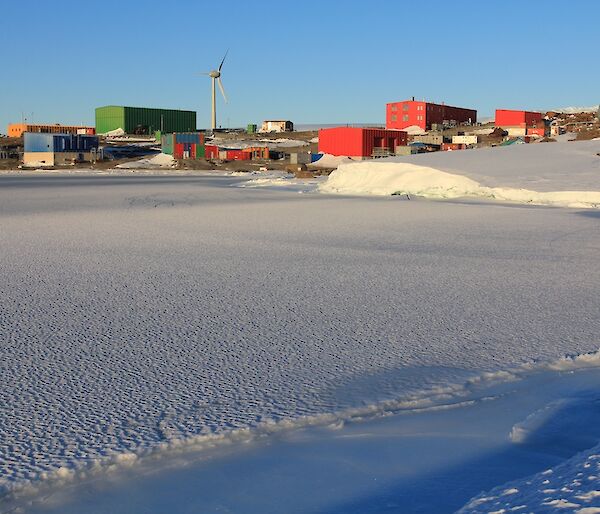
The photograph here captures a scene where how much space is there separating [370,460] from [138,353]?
177cm

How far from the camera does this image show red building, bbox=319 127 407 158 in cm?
5159

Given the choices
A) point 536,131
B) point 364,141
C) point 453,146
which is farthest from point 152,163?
point 536,131

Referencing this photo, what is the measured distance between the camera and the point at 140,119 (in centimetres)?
9844

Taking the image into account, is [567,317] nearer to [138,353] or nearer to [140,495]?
[138,353]

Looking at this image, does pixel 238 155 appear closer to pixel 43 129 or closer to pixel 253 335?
pixel 43 129

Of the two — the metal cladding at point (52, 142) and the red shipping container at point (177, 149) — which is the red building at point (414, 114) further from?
the metal cladding at point (52, 142)

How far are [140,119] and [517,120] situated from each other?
176 feet

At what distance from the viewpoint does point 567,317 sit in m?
4.77

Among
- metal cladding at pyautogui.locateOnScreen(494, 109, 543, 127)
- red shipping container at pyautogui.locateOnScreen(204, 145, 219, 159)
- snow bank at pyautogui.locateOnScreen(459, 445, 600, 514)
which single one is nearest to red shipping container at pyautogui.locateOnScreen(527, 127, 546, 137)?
metal cladding at pyautogui.locateOnScreen(494, 109, 543, 127)

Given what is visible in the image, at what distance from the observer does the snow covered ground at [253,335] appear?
282cm

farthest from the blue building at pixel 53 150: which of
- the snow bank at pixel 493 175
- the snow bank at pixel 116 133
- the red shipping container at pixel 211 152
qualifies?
the snow bank at pixel 493 175

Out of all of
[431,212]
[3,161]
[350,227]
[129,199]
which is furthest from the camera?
[3,161]

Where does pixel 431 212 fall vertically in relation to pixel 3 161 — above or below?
below

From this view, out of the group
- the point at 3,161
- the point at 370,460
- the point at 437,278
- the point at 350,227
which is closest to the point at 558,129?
the point at 3,161
